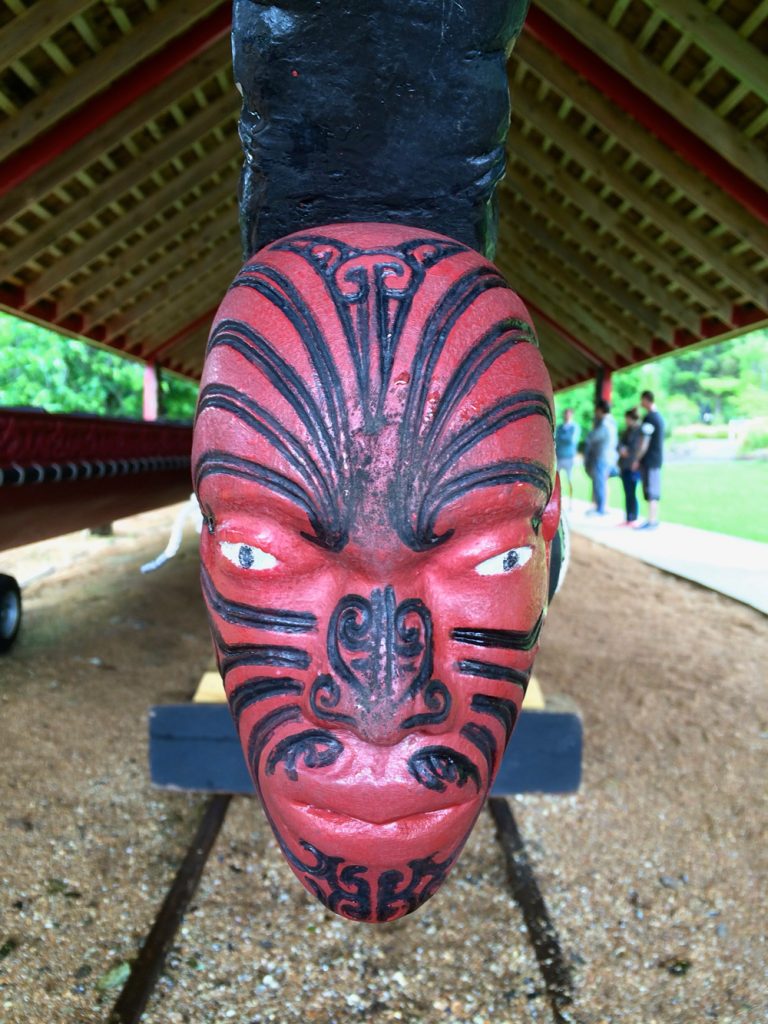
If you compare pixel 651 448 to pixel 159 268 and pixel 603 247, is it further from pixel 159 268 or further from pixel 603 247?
pixel 159 268

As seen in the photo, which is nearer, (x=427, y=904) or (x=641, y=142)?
(x=427, y=904)

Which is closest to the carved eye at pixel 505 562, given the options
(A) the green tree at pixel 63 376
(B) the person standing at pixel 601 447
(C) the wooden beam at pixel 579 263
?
(C) the wooden beam at pixel 579 263

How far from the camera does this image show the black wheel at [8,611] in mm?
4707

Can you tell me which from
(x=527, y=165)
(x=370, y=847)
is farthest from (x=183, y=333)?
(x=370, y=847)

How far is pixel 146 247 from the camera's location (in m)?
6.88

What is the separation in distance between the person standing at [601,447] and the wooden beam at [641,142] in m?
4.94

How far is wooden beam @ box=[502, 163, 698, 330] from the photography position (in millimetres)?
6816

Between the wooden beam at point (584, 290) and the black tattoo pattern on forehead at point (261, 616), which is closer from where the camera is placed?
the black tattoo pattern on forehead at point (261, 616)

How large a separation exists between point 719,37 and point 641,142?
1.22 m

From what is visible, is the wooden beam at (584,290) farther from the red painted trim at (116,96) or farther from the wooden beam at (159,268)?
the red painted trim at (116,96)

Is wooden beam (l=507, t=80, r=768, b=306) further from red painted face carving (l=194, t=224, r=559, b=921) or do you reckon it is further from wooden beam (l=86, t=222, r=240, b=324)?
red painted face carving (l=194, t=224, r=559, b=921)

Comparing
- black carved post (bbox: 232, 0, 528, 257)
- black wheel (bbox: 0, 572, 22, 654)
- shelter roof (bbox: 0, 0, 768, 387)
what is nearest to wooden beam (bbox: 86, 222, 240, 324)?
shelter roof (bbox: 0, 0, 768, 387)

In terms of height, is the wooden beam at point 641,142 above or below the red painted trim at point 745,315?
above

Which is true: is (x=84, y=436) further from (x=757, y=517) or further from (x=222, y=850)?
(x=757, y=517)
